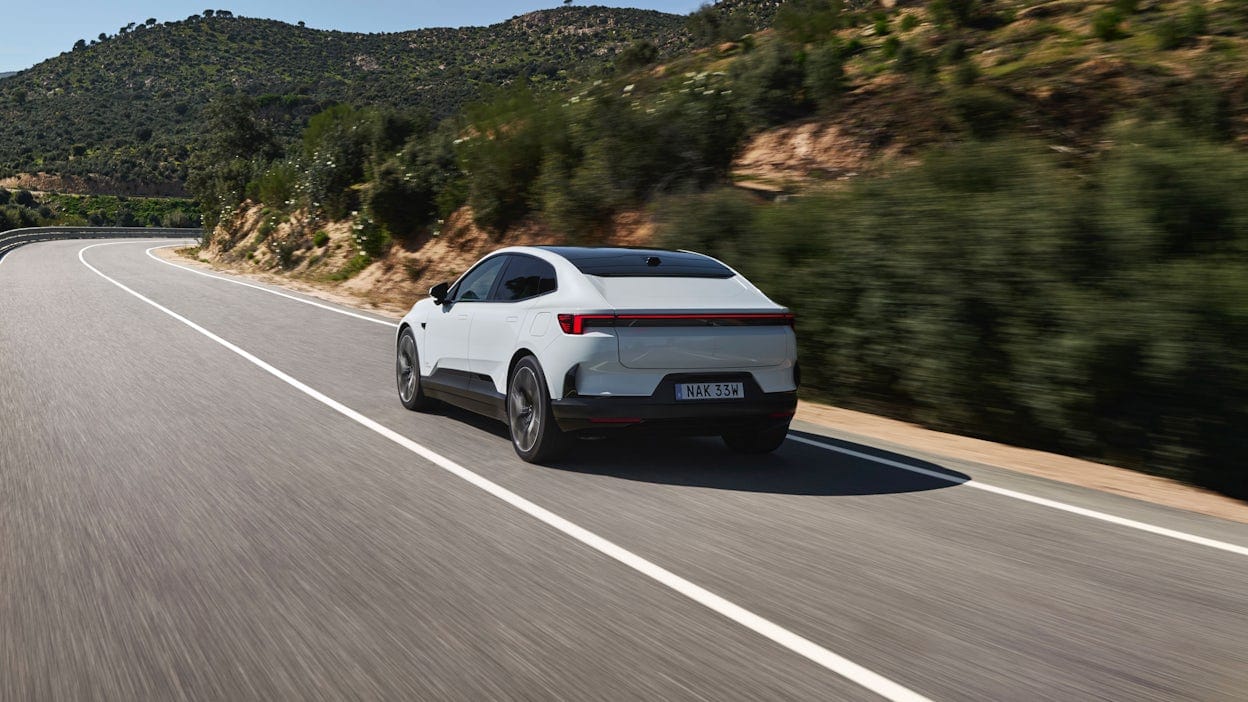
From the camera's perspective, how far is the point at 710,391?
283 inches

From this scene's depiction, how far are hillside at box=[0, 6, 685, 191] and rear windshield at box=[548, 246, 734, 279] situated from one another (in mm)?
71754

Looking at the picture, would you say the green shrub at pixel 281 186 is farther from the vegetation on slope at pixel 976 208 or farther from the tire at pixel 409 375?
the tire at pixel 409 375

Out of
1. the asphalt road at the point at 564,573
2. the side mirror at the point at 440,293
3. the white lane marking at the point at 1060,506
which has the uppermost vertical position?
the side mirror at the point at 440,293

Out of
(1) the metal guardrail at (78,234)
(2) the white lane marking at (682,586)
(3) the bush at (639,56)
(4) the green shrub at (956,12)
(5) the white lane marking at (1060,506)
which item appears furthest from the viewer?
(1) the metal guardrail at (78,234)

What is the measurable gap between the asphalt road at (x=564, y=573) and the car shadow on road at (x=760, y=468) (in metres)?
0.04

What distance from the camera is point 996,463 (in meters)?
8.20

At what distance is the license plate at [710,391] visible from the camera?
7.13 metres

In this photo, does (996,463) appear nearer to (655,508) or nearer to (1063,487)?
(1063,487)

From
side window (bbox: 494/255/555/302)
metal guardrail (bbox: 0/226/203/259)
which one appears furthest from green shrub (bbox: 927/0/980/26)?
metal guardrail (bbox: 0/226/203/259)

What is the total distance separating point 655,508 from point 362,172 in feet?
99.0

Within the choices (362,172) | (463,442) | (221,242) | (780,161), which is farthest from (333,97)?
(463,442)

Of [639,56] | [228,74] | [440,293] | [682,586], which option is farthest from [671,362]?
[228,74]

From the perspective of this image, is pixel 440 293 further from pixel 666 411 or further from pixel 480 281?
pixel 666 411

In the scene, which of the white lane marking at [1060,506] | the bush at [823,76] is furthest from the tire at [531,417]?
the bush at [823,76]
